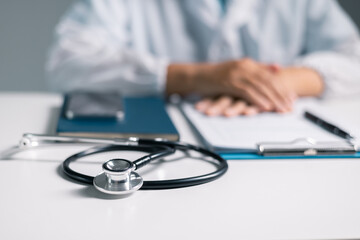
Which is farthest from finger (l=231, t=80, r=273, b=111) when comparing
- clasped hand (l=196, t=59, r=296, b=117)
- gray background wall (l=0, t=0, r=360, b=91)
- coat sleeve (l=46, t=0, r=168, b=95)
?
gray background wall (l=0, t=0, r=360, b=91)

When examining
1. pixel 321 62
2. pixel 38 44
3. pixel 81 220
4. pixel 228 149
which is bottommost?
pixel 81 220

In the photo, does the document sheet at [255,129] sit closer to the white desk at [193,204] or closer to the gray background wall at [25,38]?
the white desk at [193,204]

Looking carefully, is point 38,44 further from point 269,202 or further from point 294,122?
point 269,202

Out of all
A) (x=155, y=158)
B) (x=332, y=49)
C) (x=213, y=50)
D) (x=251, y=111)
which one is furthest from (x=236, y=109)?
(x=332, y=49)

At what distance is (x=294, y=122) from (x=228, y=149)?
19cm

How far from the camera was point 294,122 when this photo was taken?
70 centimetres

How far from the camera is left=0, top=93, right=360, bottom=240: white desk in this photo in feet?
1.17

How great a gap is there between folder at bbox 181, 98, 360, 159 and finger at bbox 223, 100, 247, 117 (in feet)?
0.04

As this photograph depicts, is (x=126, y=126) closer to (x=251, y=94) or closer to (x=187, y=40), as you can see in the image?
(x=251, y=94)

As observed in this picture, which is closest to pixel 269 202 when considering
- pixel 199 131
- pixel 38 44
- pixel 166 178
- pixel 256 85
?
pixel 166 178

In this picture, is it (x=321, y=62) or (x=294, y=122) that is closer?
(x=294, y=122)

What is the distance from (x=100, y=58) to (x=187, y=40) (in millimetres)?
302

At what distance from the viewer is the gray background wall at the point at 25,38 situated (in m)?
1.97

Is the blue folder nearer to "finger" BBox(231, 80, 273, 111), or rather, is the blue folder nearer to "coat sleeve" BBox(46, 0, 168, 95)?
"finger" BBox(231, 80, 273, 111)
